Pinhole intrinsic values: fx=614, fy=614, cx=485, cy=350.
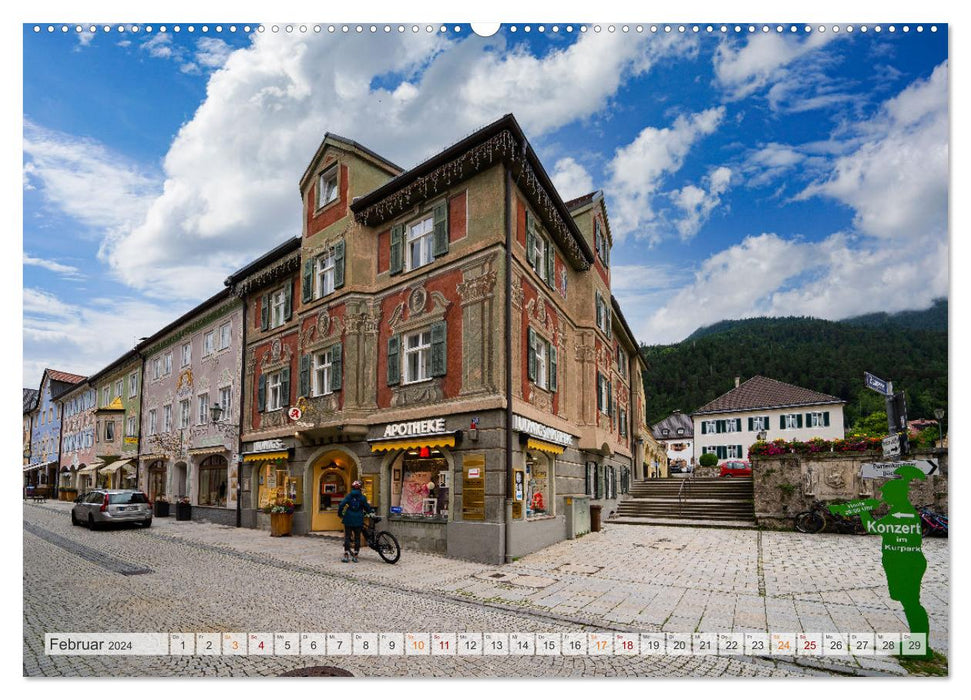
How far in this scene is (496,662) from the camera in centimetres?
511

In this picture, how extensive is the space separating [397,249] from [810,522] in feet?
47.0

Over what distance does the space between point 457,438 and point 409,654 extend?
8.54m

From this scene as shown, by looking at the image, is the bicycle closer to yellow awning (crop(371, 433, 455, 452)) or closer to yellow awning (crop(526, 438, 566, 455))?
yellow awning (crop(371, 433, 455, 452))

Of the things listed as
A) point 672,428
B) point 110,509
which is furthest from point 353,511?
point 672,428

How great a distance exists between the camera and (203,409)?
25.0 m

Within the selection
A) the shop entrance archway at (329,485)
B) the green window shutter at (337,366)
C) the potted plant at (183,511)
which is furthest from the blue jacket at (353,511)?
the potted plant at (183,511)

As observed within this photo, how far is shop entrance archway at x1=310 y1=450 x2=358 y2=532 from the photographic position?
18.3 meters

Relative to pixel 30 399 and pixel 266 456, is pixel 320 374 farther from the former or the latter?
pixel 30 399

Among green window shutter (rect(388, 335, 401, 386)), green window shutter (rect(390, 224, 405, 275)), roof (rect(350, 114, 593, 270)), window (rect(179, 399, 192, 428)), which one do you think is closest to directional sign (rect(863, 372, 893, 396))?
roof (rect(350, 114, 593, 270))

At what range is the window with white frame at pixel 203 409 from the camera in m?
24.6

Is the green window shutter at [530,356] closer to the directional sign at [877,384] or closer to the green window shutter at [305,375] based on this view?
the green window shutter at [305,375]

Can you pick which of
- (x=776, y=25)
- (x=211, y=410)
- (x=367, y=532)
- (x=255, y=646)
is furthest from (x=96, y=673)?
(x=211, y=410)

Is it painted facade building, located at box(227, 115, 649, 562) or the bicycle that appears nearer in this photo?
the bicycle

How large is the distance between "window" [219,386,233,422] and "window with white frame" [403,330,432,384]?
35.0ft
